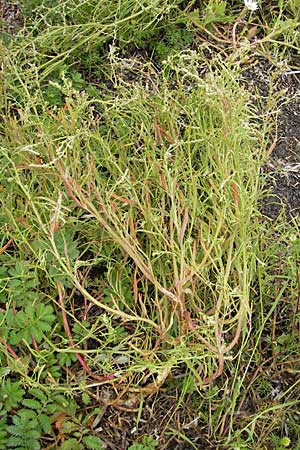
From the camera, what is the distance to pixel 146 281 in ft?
6.54

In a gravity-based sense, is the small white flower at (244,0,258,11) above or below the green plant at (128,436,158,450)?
above

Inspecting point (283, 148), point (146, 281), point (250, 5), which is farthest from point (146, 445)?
point (250, 5)

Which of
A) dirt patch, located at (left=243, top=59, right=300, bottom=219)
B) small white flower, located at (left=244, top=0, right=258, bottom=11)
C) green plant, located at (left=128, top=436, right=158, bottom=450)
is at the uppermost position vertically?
small white flower, located at (left=244, top=0, right=258, bottom=11)

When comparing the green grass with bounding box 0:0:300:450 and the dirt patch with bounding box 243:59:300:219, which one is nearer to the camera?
the green grass with bounding box 0:0:300:450

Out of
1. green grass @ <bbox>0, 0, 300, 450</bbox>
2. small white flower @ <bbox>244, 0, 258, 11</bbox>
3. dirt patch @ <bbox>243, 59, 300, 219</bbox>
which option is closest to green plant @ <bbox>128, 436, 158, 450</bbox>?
green grass @ <bbox>0, 0, 300, 450</bbox>

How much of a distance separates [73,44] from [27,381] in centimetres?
143

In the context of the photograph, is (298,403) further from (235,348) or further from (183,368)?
(183,368)

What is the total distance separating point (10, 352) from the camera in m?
1.88

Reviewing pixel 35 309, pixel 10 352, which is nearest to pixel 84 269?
pixel 35 309

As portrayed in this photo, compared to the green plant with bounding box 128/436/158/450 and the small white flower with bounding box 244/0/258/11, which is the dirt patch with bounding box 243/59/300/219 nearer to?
the small white flower with bounding box 244/0/258/11

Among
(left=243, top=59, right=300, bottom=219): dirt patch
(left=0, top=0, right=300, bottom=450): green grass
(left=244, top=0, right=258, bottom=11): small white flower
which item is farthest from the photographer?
(left=244, top=0, right=258, bottom=11): small white flower

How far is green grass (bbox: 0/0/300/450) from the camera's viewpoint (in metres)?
1.84

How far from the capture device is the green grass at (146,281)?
1.84 metres

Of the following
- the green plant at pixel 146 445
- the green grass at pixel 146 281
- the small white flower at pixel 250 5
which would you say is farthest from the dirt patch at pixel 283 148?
the green plant at pixel 146 445
